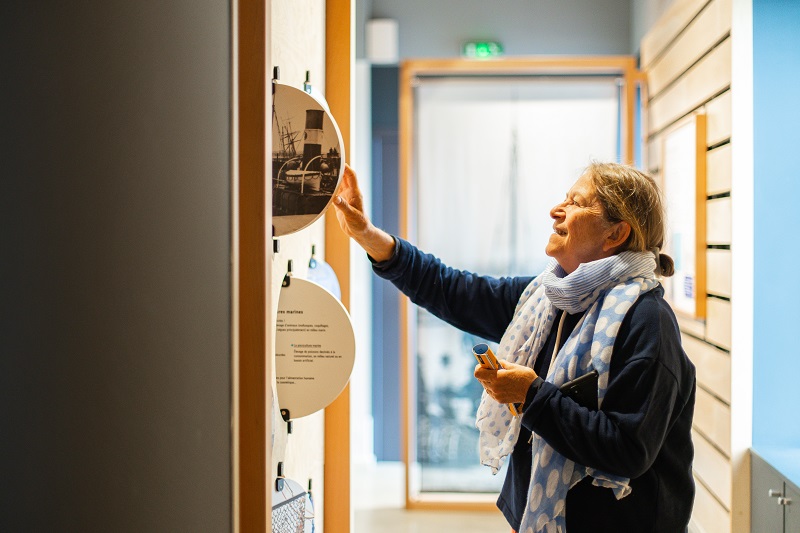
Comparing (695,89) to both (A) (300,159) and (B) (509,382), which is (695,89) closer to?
(B) (509,382)

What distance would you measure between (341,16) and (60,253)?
51.6 inches

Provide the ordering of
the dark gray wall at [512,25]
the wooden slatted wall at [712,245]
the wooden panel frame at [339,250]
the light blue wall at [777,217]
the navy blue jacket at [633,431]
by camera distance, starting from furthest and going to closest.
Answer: the dark gray wall at [512,25], the wooden slatted wall at [712,245], the light blue wall at [777,217], the wooden panel frame at [339,250], the navy blue jacket at [633,431]

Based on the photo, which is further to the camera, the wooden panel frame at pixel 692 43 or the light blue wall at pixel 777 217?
the wooden panel frame at pixel 692 43

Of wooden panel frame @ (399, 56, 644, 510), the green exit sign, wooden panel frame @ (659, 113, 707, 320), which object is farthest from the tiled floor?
the green exit sign

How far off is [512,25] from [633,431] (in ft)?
13.1

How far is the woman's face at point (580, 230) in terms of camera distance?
1628 millimetres

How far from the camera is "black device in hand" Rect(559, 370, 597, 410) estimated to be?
146 centimetres

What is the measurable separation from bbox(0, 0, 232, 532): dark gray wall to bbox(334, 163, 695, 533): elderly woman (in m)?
0.65

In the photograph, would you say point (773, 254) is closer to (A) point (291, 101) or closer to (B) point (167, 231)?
(A) point (291, 101)

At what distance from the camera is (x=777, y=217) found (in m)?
2.66

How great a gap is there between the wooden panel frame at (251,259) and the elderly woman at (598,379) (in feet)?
1.83

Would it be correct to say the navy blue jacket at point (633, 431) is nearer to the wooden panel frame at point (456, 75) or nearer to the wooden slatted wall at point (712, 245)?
the wooden slatted wall at point (712, 245)

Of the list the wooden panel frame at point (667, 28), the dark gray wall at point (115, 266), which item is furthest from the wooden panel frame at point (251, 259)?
the wooden panel frame at point (667, 28)

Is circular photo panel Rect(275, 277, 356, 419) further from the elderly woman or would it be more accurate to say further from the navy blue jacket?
the navy blue jacket
